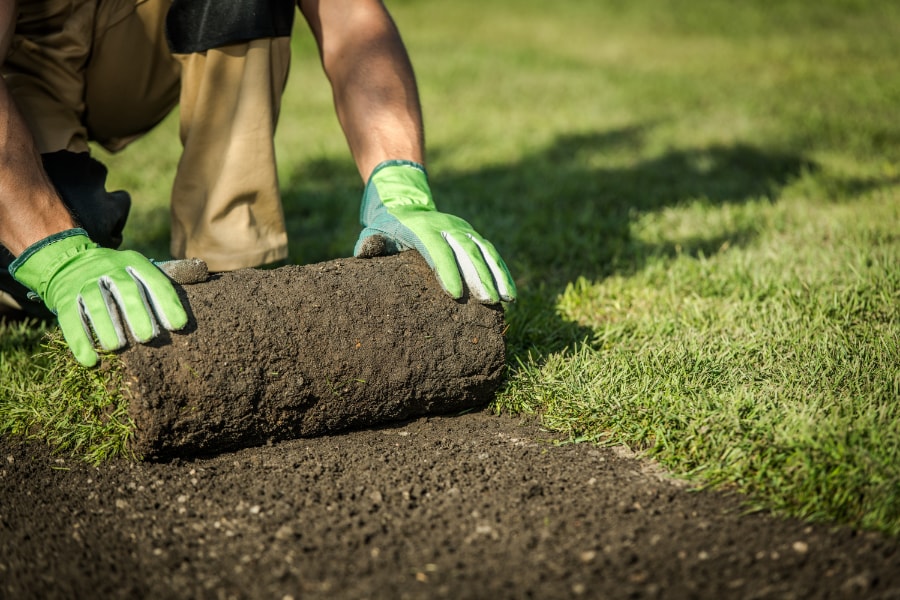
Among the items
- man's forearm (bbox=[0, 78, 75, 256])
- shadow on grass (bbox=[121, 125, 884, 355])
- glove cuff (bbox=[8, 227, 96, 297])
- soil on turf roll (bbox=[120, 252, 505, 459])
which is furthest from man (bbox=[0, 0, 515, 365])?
shadow on grass (bbox=[121, 125, 884, 355])

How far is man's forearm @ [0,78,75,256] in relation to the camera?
6.73 ft

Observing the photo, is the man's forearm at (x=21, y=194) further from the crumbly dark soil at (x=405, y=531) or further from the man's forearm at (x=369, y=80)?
the man's forearm at (x=369, y=80)

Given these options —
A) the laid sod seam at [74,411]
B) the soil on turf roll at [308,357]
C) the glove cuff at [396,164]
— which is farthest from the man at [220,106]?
the laid sod seam at [74,411]

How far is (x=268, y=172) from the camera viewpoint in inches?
111

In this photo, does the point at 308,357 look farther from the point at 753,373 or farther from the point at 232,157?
the point at 753,373

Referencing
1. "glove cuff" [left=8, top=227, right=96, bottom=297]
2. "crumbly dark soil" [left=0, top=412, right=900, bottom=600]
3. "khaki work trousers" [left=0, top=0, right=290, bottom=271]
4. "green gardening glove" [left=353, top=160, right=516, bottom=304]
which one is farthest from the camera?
"khaki work trousers" [left=0, top=0, right=290, bottom=271]

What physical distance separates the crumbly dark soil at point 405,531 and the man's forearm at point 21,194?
1.91 ft

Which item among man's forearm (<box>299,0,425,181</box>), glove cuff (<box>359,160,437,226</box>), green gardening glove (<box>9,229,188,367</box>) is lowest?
green gardening glove (<box>9,229,188,367</box>)

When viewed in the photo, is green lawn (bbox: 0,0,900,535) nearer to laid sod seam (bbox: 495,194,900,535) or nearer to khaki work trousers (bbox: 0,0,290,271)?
laid sod seam (bbox: 495,194,900,535)

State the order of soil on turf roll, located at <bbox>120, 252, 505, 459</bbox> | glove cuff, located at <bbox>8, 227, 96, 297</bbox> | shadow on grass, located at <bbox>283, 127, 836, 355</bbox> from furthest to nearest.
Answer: shadow on grass, located at <bbox>283, 127, 836, 355</bbox>, glove cuff, located at <bbox>8, 227, 96, 297</bbox>, soil on turf roll, located at <bbox>120, 252, 505, 459</bbox>

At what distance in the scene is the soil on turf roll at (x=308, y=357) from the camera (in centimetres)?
193

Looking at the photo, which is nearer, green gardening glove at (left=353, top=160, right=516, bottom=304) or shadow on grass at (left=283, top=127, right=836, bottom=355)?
green gardening glove at (left=353, top=160, right=516, bottom=304)

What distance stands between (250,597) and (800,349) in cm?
174

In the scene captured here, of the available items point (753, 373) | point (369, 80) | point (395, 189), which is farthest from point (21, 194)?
point (753, 373)
